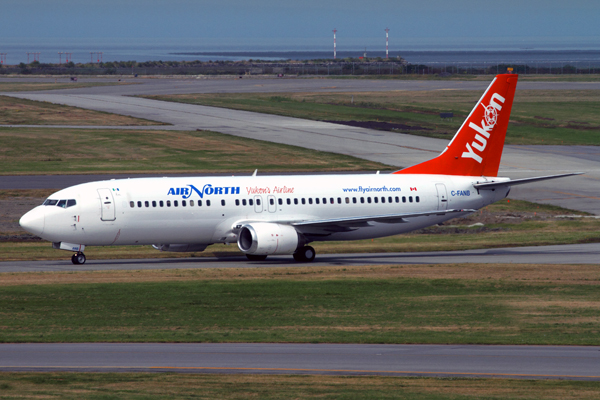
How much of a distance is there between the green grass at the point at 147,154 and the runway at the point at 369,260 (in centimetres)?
2889

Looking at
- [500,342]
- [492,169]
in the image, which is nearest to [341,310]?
[500,342]

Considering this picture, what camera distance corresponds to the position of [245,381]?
67.5 ft

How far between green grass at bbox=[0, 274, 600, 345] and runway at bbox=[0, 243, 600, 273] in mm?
5454

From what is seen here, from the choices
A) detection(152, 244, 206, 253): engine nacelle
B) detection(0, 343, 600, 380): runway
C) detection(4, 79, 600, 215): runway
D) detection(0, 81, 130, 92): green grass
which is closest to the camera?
detection(0, 343, 600, 380): runway

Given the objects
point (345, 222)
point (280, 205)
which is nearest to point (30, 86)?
point (280, 205)

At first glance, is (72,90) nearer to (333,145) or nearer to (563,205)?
→ (333,145)

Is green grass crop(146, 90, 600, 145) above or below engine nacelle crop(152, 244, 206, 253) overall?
above

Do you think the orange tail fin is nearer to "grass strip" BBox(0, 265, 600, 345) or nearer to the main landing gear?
"grass strip" BBox(0, 265, 600, 345)

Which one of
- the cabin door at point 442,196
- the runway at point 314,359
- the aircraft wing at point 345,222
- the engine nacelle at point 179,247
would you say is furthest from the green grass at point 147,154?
the runway at point 314,359

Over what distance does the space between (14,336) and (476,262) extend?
24500mm

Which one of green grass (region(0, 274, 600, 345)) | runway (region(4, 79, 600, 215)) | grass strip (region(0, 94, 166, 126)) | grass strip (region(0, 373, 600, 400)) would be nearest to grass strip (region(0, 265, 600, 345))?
green grass (region(0, 274, 600, 345))

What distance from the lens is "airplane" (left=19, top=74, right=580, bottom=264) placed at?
1628 inches

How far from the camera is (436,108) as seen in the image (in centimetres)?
12200

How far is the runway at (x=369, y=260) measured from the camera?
135 ft
